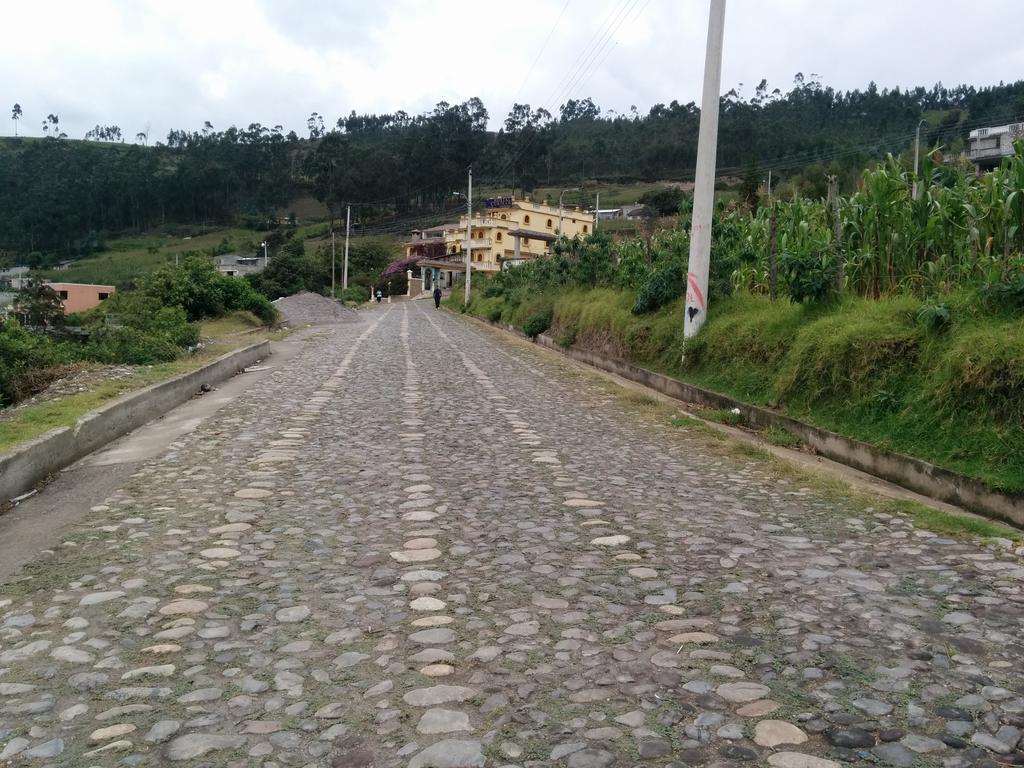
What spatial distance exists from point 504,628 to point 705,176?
991cm

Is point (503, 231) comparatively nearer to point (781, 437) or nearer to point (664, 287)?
point (664, 287)

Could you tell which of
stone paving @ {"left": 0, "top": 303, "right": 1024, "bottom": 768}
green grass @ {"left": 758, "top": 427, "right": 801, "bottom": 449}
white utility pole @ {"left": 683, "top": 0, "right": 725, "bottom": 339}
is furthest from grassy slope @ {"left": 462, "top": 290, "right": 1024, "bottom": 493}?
stone paving @ {"left": 0, "top": 303, "right": 1024, "bottom": 768}

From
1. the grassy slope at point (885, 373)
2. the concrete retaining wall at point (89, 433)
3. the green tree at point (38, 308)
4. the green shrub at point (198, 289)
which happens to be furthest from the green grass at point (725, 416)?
the green shrub at point (198, 289)

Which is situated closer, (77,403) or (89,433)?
(89,433)

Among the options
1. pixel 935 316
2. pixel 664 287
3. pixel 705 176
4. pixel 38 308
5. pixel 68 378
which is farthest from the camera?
pixel 38 308

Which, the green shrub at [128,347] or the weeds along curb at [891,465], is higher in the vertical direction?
→ the green shrub at [128,347]

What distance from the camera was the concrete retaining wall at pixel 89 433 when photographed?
5.88 metres

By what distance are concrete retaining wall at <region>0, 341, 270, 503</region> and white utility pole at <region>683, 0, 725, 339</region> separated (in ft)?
24.8

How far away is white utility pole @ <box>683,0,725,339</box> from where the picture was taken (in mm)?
11875

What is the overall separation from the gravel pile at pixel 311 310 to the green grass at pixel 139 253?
148 feet

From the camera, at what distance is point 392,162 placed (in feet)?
342

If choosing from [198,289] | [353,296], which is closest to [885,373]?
[198,289]

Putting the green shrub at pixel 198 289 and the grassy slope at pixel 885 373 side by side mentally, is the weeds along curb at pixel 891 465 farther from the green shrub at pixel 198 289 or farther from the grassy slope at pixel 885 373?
the green shrub at pixel 198 289

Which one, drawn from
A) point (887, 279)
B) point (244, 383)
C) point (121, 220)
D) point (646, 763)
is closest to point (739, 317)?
point (887, 279)
